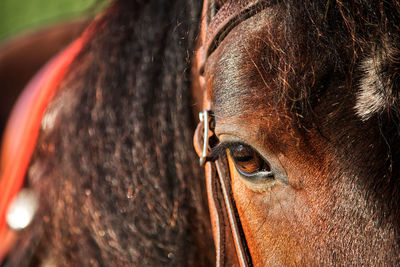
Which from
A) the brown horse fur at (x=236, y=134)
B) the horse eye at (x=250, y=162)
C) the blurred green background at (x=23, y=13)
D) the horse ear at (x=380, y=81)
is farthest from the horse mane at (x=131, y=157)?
the blurred green background at (x=23, y=13)

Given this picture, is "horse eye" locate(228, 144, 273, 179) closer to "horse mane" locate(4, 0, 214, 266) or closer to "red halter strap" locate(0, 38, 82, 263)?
"horse mane" locate(4, 0, 214, 266)

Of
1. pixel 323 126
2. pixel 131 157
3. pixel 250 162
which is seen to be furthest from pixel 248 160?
pixel 131 157

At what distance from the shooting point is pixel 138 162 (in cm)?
78

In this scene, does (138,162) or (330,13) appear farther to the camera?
(138,162)

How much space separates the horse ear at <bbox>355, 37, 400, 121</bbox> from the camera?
488mm

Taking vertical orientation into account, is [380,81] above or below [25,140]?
below

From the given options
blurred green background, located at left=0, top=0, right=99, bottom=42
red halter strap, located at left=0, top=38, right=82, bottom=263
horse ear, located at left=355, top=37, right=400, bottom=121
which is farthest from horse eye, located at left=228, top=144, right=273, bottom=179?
blurred green background, located at left=0, top=0, right=99, bottom=42

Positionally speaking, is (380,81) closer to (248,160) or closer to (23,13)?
(248,160)

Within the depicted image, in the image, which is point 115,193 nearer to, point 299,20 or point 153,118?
point 153,118

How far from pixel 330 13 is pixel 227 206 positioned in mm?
302

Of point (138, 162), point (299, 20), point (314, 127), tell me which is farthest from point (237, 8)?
point (138, 162)

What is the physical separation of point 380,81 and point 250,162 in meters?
0.19

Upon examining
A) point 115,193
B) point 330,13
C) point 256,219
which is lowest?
point 256,219

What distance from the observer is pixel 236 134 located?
565 mm
